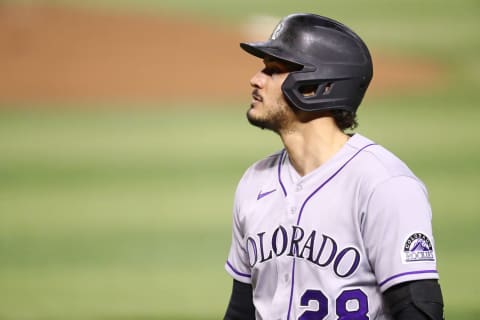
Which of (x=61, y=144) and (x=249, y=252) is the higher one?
(x=61, y=144)

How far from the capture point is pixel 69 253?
219 inches

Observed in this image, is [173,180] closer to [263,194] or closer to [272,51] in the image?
[263,194]

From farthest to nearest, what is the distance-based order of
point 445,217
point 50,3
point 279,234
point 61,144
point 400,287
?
point 50,3 → point 61,144 → point 445,217 → point 279,234 → point 400,287

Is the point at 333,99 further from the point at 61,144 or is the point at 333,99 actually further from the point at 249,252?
the point at 61,144

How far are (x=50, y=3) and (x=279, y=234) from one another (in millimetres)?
5037

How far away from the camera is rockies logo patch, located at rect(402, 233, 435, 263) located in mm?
2490

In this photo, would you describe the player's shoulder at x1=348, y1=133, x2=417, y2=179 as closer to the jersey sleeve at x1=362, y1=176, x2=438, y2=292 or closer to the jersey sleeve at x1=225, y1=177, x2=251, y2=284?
the jersey sleeve at x1=362, y1=176, x2=438, y2=292

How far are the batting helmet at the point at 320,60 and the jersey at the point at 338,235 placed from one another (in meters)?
0.15

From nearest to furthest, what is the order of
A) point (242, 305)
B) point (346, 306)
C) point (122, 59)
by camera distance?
point (346, 306)
point (242, 305)
point (122, 59)

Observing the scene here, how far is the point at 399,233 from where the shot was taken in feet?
8.20

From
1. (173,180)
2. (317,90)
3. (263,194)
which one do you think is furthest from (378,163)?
(173,180)

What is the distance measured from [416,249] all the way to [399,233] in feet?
0.20

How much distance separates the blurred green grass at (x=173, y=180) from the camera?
5.18 meters

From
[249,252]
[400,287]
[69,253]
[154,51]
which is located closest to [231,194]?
[69,253]
